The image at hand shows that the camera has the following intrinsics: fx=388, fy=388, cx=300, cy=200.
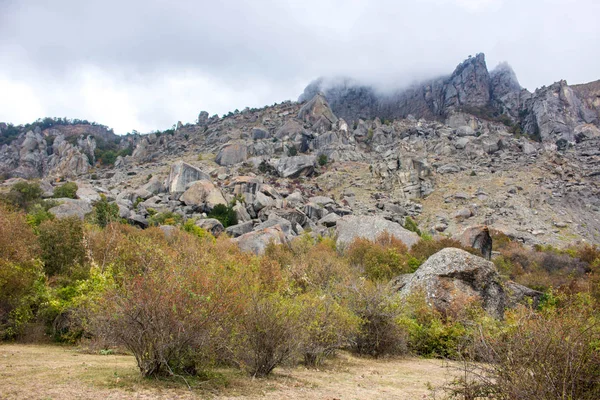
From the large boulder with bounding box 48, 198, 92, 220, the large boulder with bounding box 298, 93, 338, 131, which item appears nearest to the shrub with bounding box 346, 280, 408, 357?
the large boulder with bounding box 48, 198, 92, 220

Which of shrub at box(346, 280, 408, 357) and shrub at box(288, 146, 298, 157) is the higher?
shrub at box(288, 146, 298, 157)

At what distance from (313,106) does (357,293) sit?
96317 millimetres

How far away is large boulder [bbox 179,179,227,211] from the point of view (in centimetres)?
5064

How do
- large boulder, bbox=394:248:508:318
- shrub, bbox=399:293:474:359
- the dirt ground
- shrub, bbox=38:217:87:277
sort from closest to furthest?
the dirt ground → shrub, bbox=399:293:474:359 → large boulder, bbox=394:248:508:318 → shrub, bbox=38:217:87:277

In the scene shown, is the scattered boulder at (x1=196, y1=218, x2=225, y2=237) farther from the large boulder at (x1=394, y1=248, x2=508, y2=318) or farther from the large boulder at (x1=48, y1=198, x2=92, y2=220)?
the large boulder at (x1=394, y1=248, x2=508, y2=318)

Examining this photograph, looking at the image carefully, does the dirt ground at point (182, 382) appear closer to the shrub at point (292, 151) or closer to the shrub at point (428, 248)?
the shrub at point (428, 248)

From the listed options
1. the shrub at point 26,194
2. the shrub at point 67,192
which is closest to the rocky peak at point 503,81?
the shrub at point 67,192

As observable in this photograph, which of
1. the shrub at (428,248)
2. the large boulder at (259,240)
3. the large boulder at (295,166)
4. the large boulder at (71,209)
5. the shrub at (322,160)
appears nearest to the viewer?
the shrub at (428,248)

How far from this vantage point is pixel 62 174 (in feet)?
270

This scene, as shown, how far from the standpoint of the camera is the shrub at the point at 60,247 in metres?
17.7

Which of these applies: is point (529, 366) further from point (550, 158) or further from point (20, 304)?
point (550, 158)

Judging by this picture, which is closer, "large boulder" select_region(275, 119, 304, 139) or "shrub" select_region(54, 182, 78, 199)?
"shrub" select_region(54, 182, 78, 199)

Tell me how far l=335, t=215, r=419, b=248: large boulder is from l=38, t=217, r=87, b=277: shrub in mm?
22893

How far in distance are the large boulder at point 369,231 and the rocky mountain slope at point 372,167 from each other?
0.66 ft
